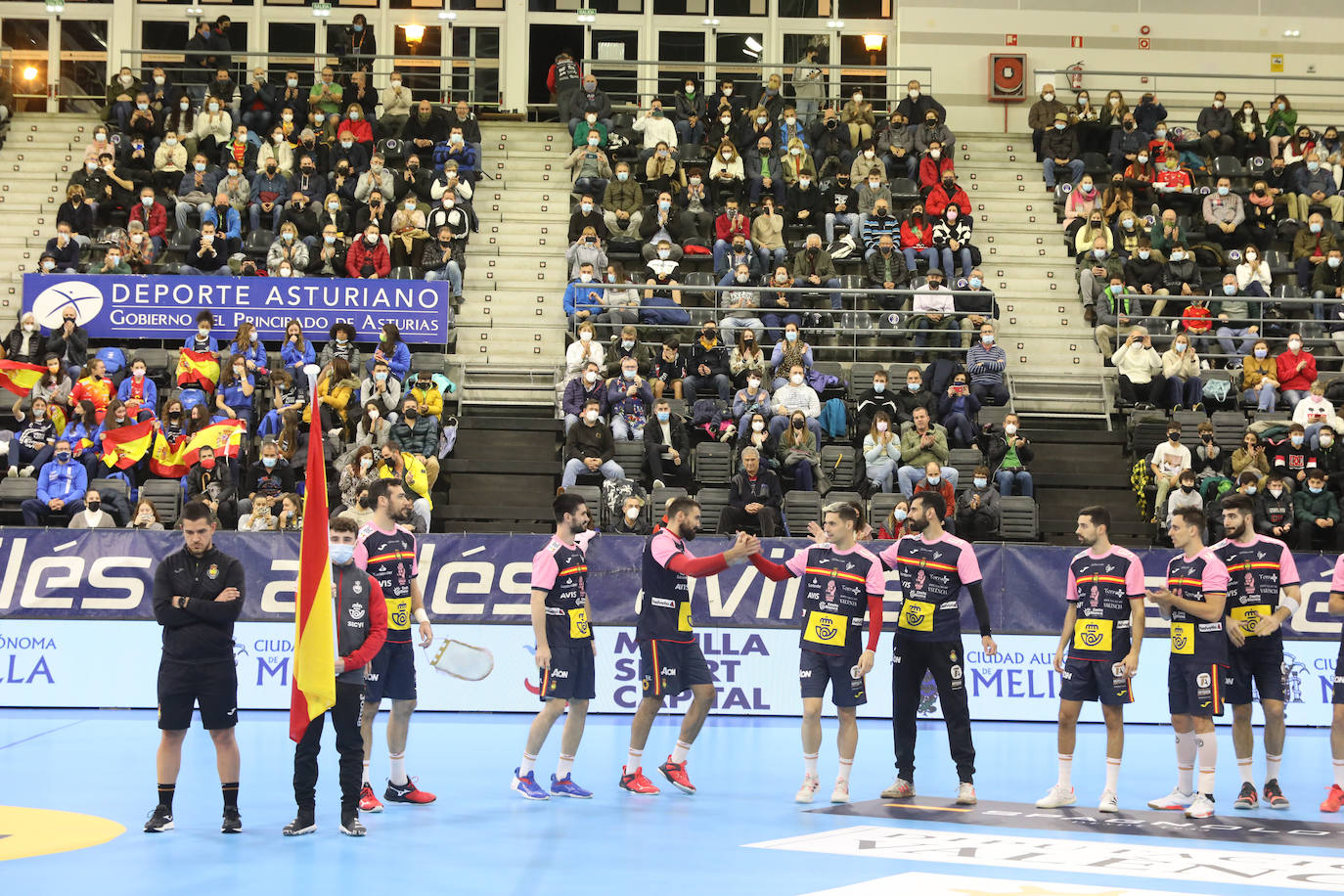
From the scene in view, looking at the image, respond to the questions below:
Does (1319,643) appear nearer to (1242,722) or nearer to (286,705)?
(1242,722)

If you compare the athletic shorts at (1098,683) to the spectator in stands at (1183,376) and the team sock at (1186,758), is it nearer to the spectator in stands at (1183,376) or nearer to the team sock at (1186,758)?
the team sock at (1186,758)

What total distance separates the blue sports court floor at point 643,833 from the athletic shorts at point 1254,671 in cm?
85

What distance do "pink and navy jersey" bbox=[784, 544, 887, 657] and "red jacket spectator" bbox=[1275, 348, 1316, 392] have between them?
43.9 feet

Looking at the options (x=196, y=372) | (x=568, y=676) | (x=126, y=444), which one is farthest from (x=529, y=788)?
(x=196, y=372)

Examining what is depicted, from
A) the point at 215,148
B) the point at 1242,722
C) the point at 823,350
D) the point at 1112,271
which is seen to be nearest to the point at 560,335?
the point at 823,350

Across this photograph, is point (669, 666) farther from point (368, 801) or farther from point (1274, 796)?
point (1274, 796)

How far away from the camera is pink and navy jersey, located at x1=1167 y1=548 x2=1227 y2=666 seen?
1098 centimetres

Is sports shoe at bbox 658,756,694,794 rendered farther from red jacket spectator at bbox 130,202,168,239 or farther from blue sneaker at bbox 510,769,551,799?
red jacket spectator at bbox 130,202,168,239

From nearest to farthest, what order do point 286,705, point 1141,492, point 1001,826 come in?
point 1001,826
point 286,705
point 1141,492

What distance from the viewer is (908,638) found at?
36.2 feet

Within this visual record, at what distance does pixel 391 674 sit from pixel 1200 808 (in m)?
5.88

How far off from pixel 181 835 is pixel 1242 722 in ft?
25.5

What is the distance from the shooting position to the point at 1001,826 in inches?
386

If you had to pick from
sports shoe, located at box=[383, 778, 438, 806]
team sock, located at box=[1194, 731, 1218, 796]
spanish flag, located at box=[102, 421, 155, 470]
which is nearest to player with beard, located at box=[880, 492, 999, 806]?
team sock, located at box=[1194, 731, 1218, 796]
